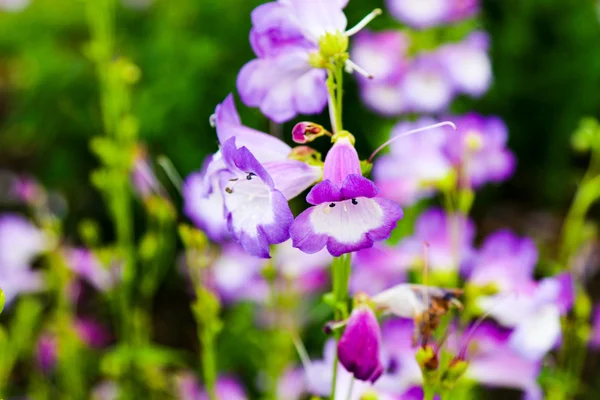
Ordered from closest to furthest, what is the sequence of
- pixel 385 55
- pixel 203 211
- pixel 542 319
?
pixel 542 319, pixel 203 211, pixel 385 55

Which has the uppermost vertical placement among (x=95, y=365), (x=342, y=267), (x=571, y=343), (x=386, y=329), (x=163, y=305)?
(x=342, y=267)

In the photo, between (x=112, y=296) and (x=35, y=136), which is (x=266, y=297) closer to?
(x=112, y=296)

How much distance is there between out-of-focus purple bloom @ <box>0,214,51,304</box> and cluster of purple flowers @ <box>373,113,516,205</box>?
70 centimetres

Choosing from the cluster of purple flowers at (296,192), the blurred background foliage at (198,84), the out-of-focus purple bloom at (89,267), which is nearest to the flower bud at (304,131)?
the cluster of purple flowers at (296,192)

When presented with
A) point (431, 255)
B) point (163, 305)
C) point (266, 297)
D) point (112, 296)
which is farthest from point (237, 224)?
point (163, 305)

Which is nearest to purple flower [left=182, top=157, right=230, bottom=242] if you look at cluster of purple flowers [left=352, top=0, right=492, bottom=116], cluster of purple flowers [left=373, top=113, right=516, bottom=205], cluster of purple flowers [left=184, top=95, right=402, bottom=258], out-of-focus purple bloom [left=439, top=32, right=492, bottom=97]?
cluster of purple flowers [left=373, top=113, right=516, bottom=205]

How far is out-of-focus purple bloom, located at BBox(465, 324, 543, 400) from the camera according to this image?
0.98 meters

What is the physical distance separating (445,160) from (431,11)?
0.55 m

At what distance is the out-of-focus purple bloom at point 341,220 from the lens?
591mm

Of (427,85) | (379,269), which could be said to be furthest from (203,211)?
(427,85)

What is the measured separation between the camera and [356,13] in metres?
2.51

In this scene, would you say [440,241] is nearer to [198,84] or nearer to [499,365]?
[499,365]

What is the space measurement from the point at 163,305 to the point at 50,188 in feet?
1.77

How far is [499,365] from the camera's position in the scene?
100cm
